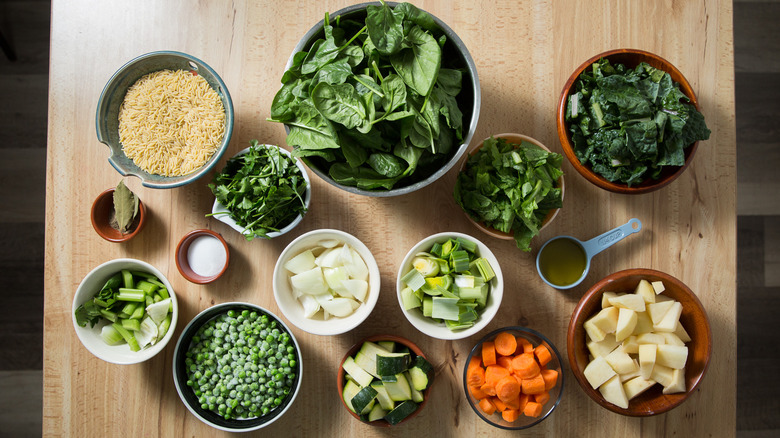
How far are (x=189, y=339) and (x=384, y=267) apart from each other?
0.71 metres

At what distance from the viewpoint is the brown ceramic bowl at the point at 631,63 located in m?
1.62

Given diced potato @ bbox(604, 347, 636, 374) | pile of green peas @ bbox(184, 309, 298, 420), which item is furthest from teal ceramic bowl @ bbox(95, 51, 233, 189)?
diced potato @ bbox(604, 347, 636, 374)

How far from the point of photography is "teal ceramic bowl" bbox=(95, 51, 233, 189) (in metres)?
1.63

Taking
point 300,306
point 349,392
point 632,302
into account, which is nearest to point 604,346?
point 632,302

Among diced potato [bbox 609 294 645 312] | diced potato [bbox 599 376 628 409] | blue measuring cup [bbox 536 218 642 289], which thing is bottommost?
diced potato [bbox 599 376 628 409]

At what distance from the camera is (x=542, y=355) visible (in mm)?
1640

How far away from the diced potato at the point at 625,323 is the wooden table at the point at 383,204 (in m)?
0.20

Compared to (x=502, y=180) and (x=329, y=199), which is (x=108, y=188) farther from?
(x=502, y=180)

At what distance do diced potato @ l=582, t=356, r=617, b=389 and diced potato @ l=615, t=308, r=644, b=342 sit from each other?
0.32 ft

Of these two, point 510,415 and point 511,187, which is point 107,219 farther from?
point 510,415

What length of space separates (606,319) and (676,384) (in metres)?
0.30

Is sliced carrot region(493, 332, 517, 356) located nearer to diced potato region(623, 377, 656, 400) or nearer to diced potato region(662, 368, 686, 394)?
diced potato region(623, 377, 656, 400)

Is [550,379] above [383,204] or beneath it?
beneath

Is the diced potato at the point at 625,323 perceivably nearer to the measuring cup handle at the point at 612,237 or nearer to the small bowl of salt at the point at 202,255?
the measuring cup handle at the point at 612,237
